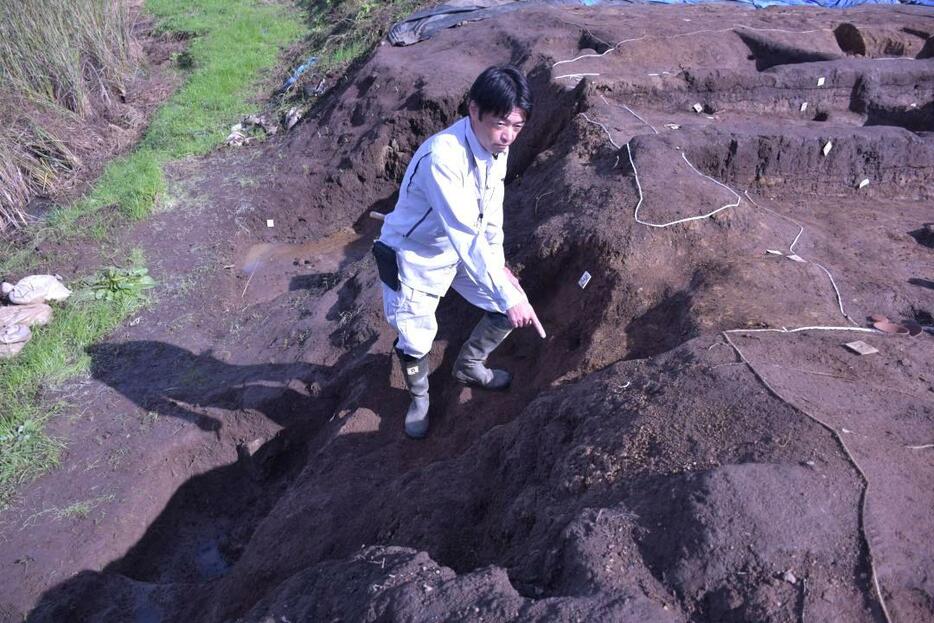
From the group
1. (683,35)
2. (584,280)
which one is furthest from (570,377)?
(683,35)

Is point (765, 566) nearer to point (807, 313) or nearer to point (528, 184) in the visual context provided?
point (807, 313)

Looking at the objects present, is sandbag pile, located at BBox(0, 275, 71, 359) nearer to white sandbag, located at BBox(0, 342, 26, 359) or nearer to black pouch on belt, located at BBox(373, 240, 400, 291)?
white sandbag, located at BBox(0, 342, 26, 359)

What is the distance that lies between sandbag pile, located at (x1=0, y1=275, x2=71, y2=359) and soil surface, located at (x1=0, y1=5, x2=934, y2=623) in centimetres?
71

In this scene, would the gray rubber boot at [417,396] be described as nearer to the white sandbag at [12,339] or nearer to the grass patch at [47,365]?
the grass patch at [47,365]

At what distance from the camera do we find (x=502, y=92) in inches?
96.6

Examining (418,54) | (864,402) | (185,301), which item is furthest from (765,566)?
(418,54)

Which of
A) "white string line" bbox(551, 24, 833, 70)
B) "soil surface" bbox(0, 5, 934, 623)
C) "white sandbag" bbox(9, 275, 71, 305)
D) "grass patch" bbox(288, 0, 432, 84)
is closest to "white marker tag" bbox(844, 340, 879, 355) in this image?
"soil surface" bbox(0, 5, 934, 623)

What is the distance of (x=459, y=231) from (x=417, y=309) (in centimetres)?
63

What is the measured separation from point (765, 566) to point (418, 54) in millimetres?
7643

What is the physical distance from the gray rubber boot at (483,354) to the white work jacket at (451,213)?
481mm

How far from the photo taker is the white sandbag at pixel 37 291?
18.2 ft

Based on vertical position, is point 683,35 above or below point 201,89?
below

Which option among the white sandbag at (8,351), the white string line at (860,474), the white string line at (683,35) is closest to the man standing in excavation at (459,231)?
the white string line at (860,474)

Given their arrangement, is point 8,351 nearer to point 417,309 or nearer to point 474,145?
point 417,309
